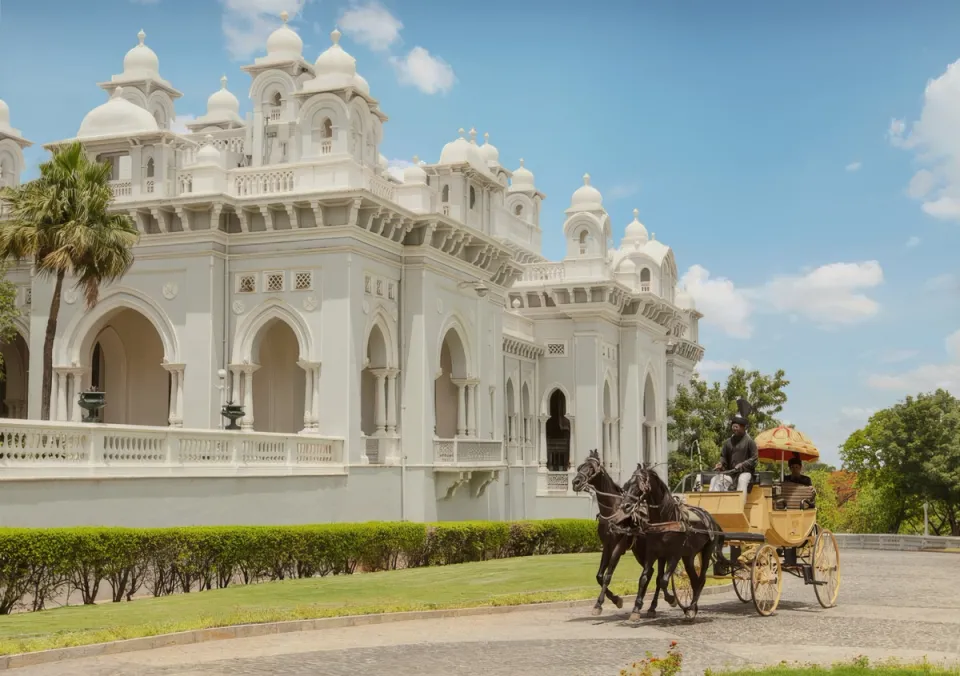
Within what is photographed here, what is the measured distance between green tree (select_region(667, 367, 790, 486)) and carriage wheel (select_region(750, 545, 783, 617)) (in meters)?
32.7

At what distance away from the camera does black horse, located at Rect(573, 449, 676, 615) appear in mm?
15477

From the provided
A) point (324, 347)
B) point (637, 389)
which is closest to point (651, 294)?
point (637, 389)

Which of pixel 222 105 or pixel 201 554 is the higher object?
pixel 222 105

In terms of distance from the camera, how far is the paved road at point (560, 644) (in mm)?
11891

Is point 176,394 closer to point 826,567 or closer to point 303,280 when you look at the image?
point 303,280

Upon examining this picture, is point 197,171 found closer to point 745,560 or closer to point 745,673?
point 745,560

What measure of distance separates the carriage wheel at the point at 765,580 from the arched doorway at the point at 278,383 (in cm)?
1622

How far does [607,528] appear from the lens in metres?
15.5

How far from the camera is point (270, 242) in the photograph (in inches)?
1137

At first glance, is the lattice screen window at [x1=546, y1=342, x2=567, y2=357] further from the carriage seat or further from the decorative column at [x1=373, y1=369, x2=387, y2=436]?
the carriage seat

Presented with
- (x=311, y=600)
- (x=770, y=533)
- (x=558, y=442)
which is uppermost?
(x=558, y=442)

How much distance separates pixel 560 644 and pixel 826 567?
613cm

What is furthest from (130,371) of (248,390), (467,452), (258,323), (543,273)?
(543,273)

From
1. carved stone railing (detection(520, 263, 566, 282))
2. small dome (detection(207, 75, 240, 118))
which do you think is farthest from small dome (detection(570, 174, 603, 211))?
small dome (detection(207, 75, 240, 118))
